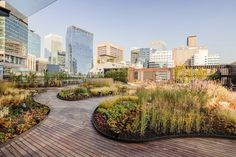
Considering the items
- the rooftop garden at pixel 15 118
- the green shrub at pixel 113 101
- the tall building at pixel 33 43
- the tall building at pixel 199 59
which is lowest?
the rooftop garden at pixel 15 118

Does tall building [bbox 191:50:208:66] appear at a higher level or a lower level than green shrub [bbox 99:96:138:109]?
higher

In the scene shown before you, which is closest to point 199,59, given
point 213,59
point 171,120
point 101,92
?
point 213,59

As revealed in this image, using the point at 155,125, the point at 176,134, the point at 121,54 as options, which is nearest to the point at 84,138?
the point at 155,125

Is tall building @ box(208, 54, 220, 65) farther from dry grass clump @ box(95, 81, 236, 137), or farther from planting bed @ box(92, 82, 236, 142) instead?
planting bed @ box(92, 82, 236, 142)

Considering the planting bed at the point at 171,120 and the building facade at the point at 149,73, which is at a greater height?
the building facade at the point at 149,73

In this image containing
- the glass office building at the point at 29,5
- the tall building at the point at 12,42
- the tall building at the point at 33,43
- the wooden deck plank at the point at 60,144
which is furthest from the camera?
the tall building at the point at 33,43

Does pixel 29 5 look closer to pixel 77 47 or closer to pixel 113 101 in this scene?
pixel 113 101

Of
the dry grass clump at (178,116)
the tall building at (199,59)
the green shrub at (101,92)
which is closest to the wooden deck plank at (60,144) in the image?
the dry grass clump at (178,116)

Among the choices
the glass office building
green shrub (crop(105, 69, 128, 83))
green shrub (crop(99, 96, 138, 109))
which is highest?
the glass office building

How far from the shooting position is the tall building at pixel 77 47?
176 metres

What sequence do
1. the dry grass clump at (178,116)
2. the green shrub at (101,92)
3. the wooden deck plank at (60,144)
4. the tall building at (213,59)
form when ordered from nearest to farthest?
the wooden deck plank at (60,144)
the dry grass clump at (178,116)
the green shrub at (101,92)
the tall building at (213,59)

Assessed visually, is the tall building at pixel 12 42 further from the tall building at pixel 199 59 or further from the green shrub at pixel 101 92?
the tall building at pixel 199 59

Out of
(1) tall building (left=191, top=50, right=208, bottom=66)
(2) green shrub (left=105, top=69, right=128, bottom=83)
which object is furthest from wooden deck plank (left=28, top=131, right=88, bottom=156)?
(1) tall building (left=191, top=50, right=208, bottom=66)

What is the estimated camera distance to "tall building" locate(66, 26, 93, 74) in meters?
176
